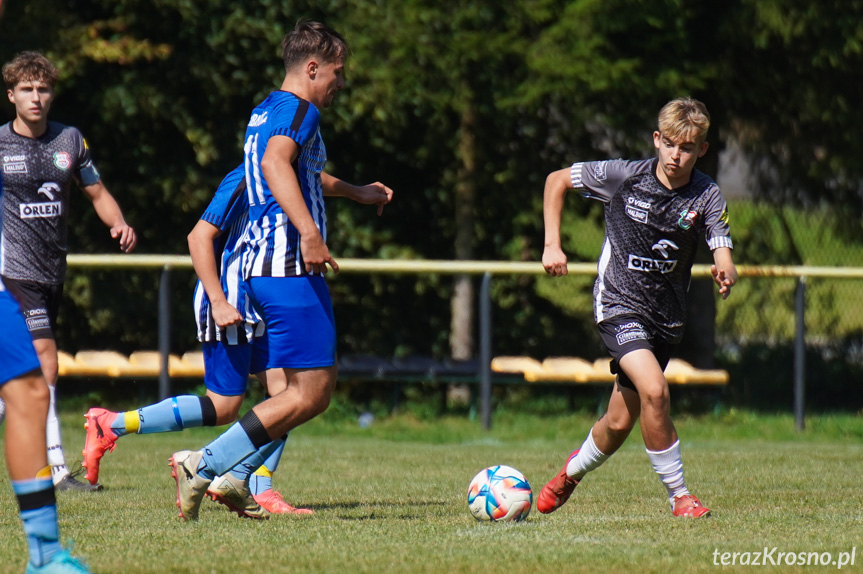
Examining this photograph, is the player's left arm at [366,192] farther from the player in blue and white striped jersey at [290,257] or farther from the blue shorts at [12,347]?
the blue shorts at [12,347]

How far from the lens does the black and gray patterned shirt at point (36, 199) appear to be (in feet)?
22.3

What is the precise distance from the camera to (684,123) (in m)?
5.57

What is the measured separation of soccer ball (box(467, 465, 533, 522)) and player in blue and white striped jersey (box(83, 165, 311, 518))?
0.89 m

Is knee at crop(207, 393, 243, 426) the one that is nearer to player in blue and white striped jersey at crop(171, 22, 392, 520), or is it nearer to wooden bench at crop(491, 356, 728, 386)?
player in blue and white striped jersey at crop(171, 22, 392, 520)

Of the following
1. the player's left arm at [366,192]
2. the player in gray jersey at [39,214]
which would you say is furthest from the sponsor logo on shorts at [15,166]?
the player's left arm at [366,192]

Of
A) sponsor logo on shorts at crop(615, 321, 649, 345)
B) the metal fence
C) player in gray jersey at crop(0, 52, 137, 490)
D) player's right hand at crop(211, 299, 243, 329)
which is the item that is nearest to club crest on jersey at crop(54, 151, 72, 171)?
player in gray jersey at crop(0, 52, 137, 490)

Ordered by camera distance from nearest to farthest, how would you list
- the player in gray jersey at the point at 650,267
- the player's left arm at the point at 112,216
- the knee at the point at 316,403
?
the knee at the point at 316,403
the player in gray jersey at the point at 650,267
the player's left arm at the point at 112,216

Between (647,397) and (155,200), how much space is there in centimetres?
933

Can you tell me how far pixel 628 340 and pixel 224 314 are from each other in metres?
1.91

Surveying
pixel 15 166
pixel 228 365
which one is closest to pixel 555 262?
pixel 228 365

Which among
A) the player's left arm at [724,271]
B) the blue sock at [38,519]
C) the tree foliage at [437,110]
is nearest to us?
the blue sock at [38,519]

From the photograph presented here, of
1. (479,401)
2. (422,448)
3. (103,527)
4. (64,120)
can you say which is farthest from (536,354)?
(103,527)

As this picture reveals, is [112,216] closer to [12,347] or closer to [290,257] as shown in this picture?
[290,257]

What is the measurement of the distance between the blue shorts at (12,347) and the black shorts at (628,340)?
2.86 meters
